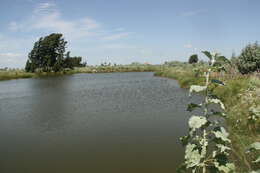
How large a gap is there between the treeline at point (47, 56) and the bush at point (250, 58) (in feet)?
141

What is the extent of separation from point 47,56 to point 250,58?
4465 centimetres

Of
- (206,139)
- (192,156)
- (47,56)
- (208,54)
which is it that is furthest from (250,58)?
(47,56)

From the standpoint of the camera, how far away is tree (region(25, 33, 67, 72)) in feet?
164

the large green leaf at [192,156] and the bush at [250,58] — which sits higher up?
the bush at [250,58]

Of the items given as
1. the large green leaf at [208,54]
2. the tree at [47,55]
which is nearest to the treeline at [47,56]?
the tree at [47,55]

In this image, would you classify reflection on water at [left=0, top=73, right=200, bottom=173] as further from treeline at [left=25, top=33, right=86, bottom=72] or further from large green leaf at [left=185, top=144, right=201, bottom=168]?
treeline at [left=25, top=33, right=86, bottom=72]

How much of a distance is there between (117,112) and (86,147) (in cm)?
448

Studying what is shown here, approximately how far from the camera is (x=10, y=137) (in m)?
7.93

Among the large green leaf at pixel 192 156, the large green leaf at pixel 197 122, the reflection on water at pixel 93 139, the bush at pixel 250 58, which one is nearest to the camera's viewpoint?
the large green leaf at pixel 197 122

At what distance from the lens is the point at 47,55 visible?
49938 millimetres

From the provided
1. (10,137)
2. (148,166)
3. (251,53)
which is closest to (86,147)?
(148,166)

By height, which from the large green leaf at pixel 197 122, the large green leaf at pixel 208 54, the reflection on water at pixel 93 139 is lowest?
the reflection on water at pixel 93 139

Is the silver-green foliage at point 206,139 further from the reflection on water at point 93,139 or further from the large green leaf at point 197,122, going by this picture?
the reflection on water at point 93,139

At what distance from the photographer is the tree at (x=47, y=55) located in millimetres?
50062
